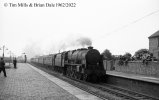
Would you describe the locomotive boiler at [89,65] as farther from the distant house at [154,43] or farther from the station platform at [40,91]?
the distant house at [154,43]

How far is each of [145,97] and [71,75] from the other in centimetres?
1202

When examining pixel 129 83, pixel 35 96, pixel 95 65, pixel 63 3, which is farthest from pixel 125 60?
pixel 35 96

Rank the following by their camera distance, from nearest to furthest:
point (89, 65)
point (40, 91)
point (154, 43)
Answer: point (40, 91) → point (89, 65) → point (154, 43)

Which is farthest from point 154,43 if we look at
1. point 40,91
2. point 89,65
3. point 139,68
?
point 40,91

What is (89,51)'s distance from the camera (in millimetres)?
19938

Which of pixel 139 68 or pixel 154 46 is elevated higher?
pixel 154 46

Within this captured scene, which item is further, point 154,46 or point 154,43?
point 154,43

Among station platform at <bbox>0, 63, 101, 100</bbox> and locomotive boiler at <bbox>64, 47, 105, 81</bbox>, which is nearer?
station platform at <bbox>0, 63, 101, 100</bbox>

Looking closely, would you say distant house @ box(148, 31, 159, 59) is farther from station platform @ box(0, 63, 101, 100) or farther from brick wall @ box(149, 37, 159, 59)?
A: station platform @ box(0, 63, 101, 100)

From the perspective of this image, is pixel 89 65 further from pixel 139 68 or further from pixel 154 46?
pixel 154 46

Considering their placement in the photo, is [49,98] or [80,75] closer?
[49,98]

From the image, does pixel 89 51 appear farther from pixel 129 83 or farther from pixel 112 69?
pixel 112 69

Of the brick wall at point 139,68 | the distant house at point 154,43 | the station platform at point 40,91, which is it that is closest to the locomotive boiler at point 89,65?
the station platform at point 40,91

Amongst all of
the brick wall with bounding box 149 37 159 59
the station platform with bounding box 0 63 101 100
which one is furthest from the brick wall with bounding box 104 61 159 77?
the station platform with bounding box 0 63 101 100
